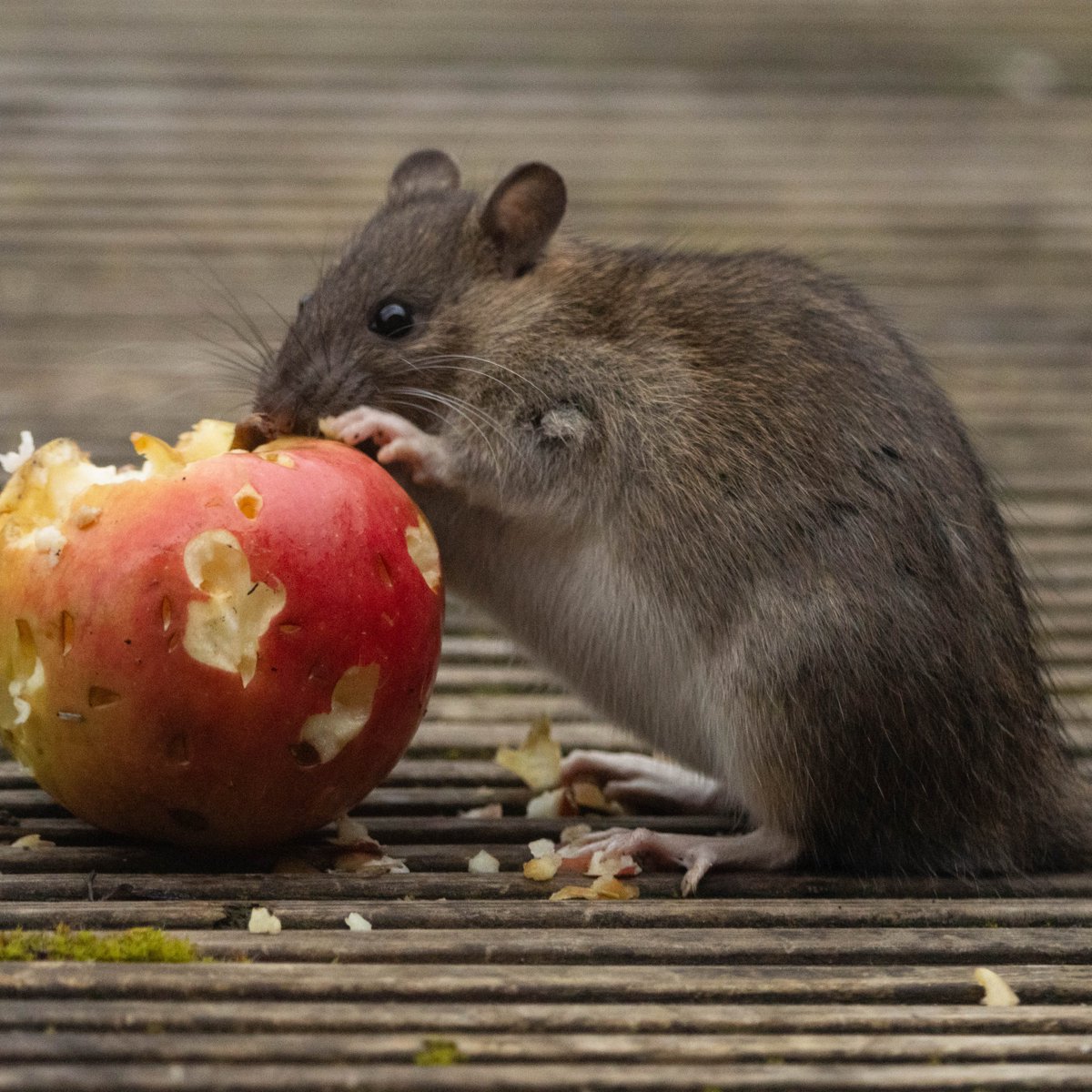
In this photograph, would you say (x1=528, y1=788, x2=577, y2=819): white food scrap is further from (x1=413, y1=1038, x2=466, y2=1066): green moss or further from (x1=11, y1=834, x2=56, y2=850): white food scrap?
(x1=413, y1=1038, x2=466, y2=1066): green moss

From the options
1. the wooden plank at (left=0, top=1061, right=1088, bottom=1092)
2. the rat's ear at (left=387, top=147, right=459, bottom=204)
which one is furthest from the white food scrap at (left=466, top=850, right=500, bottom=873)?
the rat's ear at (left=387, top=147, right=459, bottom=204)

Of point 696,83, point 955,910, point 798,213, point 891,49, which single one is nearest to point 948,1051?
point 955,910

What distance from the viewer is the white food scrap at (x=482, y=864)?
397 cm

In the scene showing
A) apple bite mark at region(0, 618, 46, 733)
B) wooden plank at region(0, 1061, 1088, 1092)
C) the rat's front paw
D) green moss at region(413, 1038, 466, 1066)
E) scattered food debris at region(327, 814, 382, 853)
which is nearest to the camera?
wooden plank at region(0, 1061, 1088, 1092)

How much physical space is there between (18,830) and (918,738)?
2.12 metres

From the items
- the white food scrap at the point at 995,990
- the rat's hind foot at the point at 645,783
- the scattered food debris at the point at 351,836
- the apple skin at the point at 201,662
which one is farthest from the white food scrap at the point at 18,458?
the white food scrap at the point at 995,990

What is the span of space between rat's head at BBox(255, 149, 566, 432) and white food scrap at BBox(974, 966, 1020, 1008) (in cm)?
214

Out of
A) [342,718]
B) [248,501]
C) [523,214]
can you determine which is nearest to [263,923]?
[342,718]

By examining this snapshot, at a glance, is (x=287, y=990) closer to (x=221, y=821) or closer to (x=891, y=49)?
(x=221, y=821)

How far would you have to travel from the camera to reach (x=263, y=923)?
3.44m

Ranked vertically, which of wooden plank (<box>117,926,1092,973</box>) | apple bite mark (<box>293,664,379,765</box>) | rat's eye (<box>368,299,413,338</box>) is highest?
rat's eye (<box>368,299,413,338</box>)

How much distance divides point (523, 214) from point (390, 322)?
52cm

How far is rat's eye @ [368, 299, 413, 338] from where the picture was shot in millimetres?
4770

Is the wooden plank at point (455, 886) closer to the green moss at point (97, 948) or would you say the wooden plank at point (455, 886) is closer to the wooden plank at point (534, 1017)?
the green moss at point (97, 948)
